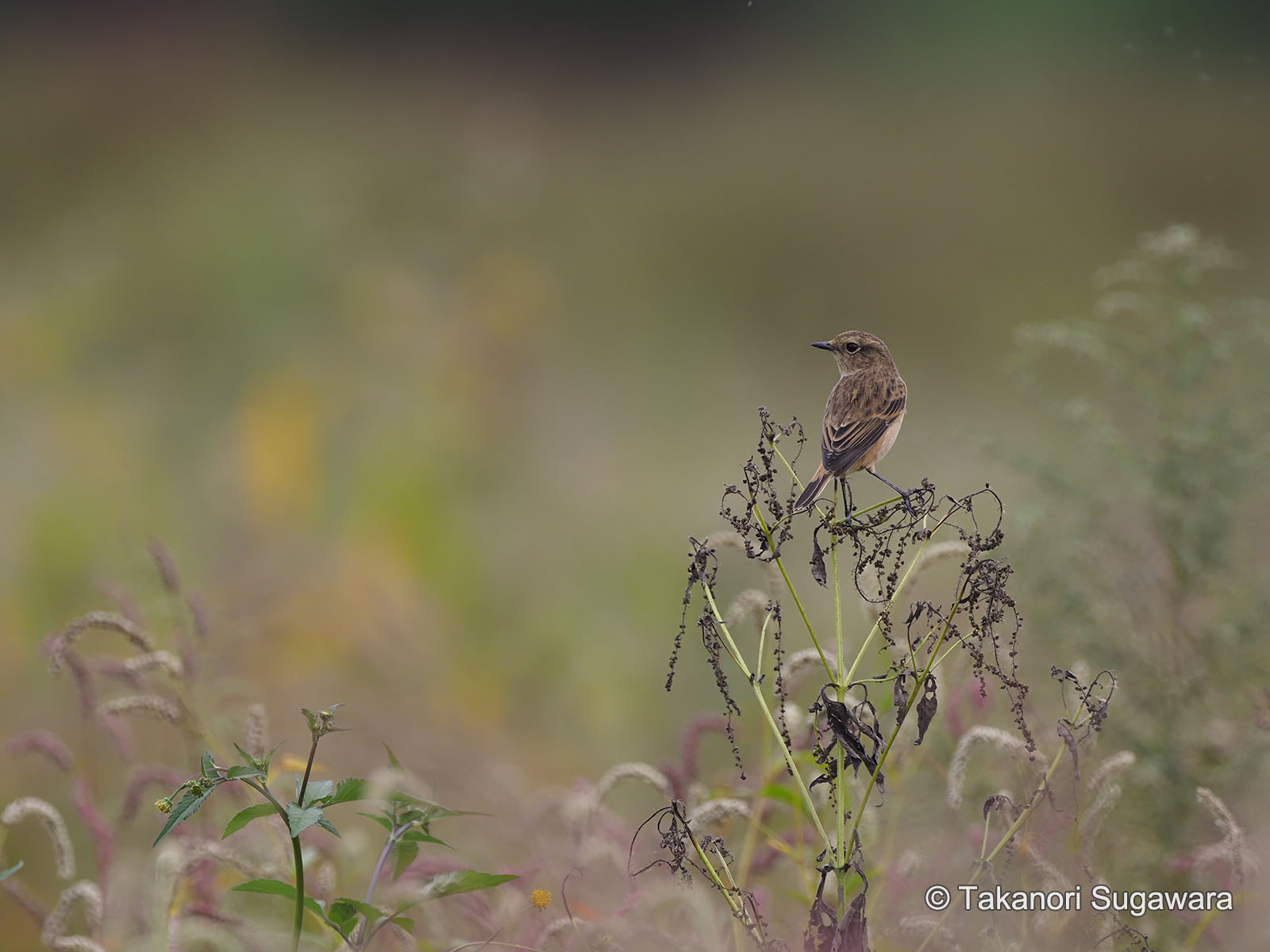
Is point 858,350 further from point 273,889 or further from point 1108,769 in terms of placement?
point 273,889

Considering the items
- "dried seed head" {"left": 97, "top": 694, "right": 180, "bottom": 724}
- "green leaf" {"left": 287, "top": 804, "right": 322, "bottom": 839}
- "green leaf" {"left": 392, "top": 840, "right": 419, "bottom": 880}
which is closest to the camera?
"green leaf" {"left": 287, "top": 804, "right": 322, "bottom": 839}

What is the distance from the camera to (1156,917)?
1744mm

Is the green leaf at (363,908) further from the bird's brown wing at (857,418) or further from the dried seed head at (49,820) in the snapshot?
the bird's brown wing at (857,418)

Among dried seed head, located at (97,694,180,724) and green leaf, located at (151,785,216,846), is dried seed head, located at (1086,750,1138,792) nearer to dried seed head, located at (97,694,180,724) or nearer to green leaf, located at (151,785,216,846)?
green leaf, located at (151,785,216,846)

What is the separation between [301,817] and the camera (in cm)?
89

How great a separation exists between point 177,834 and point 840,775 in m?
1.13

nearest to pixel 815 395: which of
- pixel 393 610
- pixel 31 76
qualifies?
pixel 393 610

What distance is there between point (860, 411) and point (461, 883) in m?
0.62

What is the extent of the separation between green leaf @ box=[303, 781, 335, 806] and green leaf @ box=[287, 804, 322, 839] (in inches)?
1.5

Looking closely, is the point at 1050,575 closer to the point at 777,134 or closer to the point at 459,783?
the point at 459,783

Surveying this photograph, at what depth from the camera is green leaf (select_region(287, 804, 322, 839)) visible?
34.2 inches

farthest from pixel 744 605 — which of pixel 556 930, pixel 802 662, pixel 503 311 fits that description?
pixel 503 311

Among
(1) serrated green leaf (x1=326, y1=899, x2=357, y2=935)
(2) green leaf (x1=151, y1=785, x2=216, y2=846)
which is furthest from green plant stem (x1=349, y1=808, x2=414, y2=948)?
(2) green leaf (x1=151, y1=785, x2=216, y2=846)

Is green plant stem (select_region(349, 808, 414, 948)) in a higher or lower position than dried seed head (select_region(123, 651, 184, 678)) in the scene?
lower
